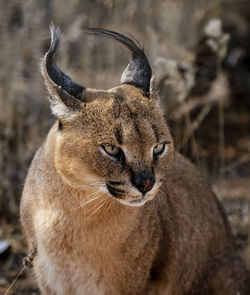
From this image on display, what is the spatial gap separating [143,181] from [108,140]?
0.35 m

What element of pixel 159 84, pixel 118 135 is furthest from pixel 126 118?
pixel 159 84

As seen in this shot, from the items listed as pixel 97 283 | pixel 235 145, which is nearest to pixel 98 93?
pixel 97 283

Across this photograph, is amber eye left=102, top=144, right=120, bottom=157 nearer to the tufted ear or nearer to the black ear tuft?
the black ear tuft

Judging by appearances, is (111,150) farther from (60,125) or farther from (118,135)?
(60,125)

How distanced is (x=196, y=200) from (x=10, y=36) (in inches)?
132

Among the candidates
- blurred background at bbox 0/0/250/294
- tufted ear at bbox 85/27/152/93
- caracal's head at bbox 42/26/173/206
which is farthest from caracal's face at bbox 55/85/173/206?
blurred background at bbox 0/0/250/294

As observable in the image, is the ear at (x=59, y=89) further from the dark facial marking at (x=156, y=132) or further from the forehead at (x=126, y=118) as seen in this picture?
the dark facial marking at (x=156, y=132)

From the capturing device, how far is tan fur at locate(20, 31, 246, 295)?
3.59 metres

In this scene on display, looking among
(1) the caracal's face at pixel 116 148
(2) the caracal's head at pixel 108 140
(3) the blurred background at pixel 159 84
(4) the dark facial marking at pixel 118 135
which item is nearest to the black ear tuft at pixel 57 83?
(2) the caracal's head at pixel 108 140

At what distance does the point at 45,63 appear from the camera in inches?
142

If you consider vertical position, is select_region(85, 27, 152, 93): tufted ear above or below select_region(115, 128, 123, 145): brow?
above

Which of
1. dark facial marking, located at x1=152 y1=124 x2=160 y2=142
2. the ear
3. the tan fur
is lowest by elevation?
the tan fur

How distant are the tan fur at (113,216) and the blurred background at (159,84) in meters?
1.24

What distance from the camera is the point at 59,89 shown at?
11.7ft
